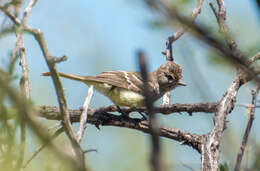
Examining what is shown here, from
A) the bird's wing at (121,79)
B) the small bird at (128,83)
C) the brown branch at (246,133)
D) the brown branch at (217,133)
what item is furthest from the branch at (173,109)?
the bird's wing at (121,79)

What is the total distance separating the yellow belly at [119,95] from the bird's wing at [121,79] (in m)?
0.09

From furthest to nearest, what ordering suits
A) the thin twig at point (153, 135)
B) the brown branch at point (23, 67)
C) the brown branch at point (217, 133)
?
the brown branch at point (217, 133)
the brown branch at point (23, 67)
the thin twig at point (153, 135)

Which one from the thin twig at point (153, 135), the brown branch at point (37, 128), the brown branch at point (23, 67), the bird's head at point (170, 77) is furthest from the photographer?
the bird's head at point (170, 77)

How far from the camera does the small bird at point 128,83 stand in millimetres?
6691

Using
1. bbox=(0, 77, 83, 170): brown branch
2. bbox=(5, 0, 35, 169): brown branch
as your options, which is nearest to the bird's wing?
bbox=(5, 0, 35, 169): brown branch

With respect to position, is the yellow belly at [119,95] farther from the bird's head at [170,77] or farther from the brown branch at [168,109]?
the brown branch at [168,109]

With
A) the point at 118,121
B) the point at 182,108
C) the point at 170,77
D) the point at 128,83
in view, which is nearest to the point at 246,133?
the point at 182,108

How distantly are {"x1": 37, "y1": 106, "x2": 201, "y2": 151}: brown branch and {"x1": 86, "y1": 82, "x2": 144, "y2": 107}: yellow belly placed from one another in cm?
134

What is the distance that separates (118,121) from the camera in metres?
5.13

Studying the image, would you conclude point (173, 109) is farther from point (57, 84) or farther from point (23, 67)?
point (57, 84)

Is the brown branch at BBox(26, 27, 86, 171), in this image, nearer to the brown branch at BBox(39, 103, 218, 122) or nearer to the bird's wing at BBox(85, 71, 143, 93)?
the brown branch at BBox(39, 103, 218, 122)

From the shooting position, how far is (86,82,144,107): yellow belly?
6.64 meters

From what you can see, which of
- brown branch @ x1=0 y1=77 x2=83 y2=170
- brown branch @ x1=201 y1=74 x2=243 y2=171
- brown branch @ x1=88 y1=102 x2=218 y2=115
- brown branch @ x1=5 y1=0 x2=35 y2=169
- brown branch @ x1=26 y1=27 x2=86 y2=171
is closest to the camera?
brown branch @ x1=0 y1=77 x2=83 y2=170

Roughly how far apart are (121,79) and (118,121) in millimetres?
2311
